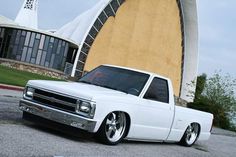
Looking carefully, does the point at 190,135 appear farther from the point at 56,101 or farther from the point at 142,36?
the point at 142,36

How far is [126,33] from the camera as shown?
52344 mm

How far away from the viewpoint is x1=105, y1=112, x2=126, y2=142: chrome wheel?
8.56 metres

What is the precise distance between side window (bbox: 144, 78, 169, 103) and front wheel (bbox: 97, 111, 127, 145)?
0.95 metres

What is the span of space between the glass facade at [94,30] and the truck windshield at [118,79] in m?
36.0

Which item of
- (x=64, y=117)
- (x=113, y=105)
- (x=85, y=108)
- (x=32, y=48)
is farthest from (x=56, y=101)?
(x=32, y=48)

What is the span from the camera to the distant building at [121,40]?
4306 centimetres

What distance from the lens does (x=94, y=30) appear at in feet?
157

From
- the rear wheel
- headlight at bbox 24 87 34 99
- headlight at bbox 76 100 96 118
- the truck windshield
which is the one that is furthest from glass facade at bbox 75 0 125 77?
headlight at bbox 76 100 96 118

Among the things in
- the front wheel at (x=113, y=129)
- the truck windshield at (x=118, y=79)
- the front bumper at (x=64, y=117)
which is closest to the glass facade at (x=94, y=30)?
the truck windshield at (x=118, y=79)

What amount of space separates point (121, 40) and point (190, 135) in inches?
1595

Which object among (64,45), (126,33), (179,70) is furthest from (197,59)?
(64,45)

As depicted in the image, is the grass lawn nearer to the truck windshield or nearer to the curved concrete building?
the truck windshield

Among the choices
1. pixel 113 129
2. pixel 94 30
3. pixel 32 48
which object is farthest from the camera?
pixel 94 30

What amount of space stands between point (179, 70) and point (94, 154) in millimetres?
52672
